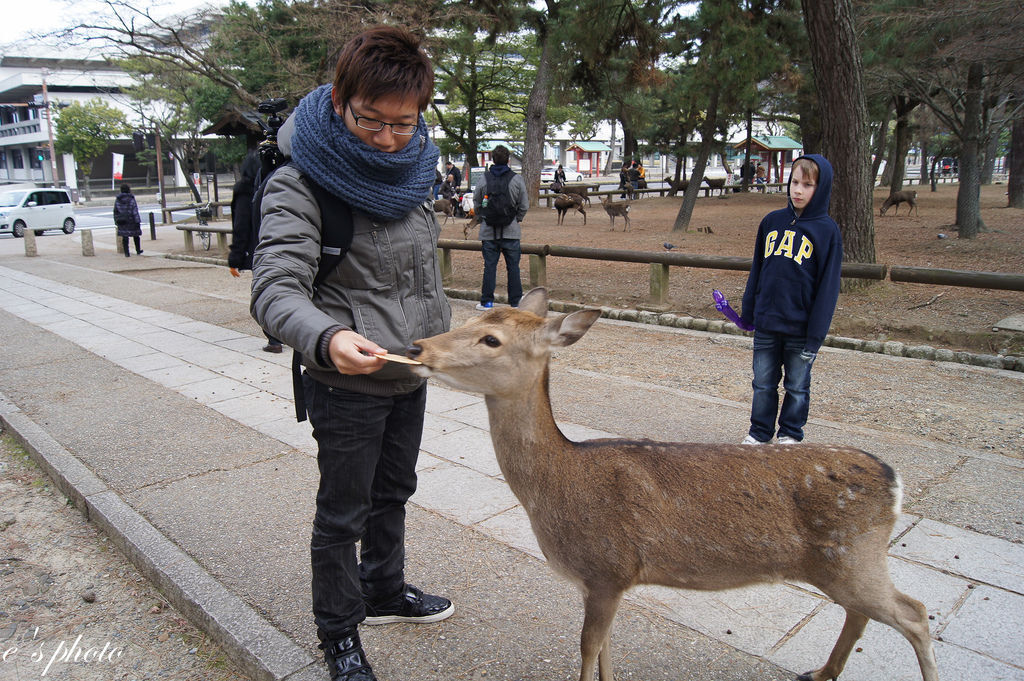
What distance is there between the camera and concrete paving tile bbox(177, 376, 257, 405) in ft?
20.3

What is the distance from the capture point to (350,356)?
6.58ft

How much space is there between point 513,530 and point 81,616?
1991 millimetres

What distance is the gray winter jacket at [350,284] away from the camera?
2.11 m

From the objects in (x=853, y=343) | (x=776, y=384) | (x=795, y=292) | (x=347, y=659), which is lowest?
(x=347, y=659)

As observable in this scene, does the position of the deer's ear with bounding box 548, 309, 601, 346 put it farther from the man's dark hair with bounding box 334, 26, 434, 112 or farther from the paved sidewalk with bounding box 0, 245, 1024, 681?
the paved sidewalk with bounding box 0, 245, 1024, 681

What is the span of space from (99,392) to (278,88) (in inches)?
558

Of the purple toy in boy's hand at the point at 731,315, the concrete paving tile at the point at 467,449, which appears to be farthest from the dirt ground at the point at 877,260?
the concrete paving tile at the point at 467,449

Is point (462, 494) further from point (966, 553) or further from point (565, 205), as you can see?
point (565, 205)

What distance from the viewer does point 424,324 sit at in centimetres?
253

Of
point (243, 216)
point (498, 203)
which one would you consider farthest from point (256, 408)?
point (498, 203)

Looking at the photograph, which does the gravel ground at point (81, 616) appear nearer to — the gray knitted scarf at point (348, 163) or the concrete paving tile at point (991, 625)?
the gray knitted scarf at point (348, 163)

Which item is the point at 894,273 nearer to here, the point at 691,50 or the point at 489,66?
the point at 691,50

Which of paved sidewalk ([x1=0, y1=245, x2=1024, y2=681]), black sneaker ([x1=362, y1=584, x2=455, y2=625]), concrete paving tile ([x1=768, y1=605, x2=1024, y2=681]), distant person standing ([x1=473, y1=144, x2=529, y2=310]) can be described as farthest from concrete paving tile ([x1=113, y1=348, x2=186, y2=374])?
concrete paving tile ([x1=768, y1=605, x2=1024, y2=681])

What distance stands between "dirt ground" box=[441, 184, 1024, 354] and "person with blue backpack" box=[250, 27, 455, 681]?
6453 mm
